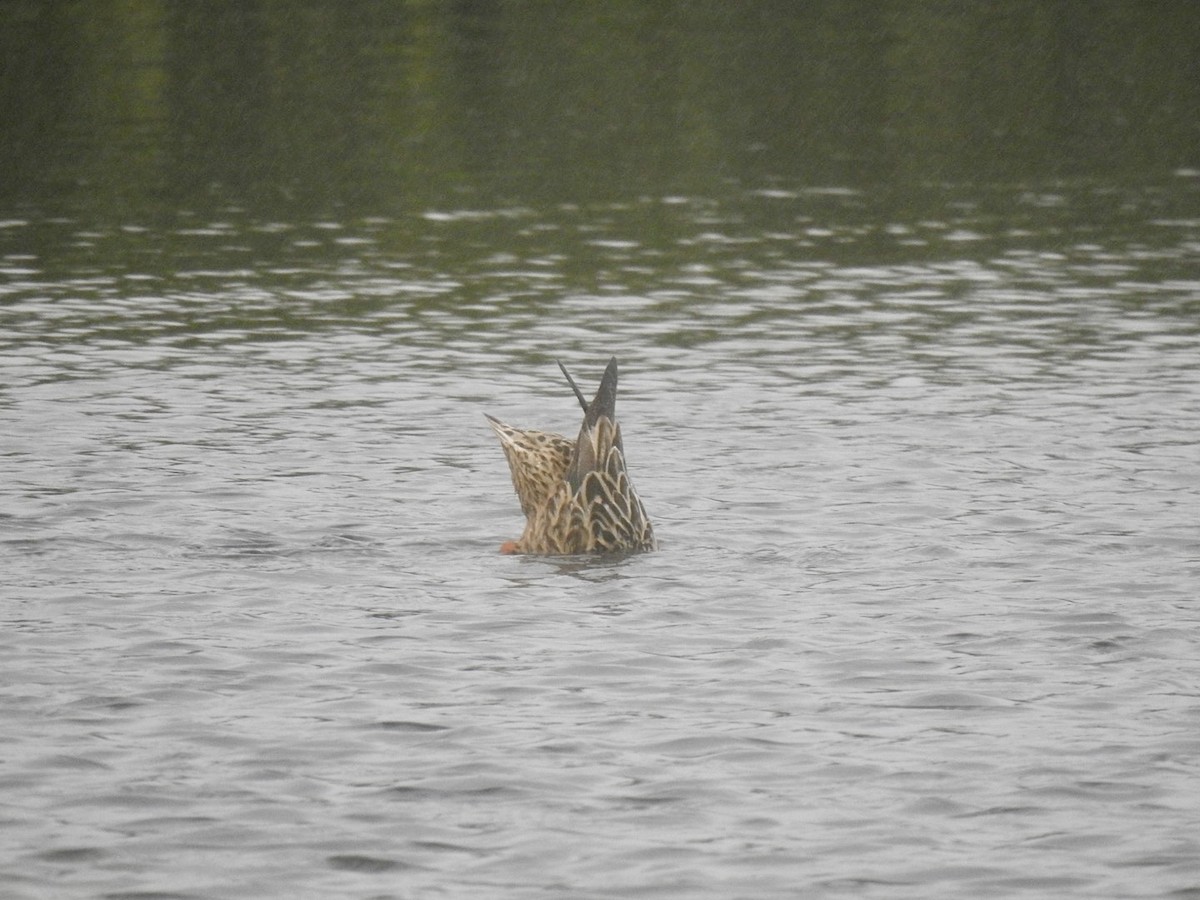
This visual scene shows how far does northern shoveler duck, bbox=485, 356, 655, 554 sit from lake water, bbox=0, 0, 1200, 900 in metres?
0.32

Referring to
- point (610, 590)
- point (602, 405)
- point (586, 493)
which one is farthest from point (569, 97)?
point (610, 590)

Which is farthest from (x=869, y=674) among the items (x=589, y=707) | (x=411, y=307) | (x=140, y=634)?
(x=411, y=307)

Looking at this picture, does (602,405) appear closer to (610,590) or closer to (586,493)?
(586,493)

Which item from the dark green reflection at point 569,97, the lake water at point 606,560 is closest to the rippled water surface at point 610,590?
the lake water at point 606,560

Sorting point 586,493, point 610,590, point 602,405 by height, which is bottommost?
point 610,590

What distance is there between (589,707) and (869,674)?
1689 millimetres

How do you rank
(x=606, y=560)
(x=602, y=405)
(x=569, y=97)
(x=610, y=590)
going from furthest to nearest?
(x=569, y=97)
(x=606, y=560)
(x=602, y=405)
(x=610, y=590)

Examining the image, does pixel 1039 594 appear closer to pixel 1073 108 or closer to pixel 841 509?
pixel 841 509

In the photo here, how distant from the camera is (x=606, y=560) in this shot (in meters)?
14.5

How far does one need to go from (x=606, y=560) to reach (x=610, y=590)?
0.82 m

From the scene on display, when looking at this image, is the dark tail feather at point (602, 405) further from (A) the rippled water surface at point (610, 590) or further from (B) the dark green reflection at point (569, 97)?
(B) the dark green reflection at point (569, 97)

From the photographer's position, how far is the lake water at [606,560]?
31.0ft

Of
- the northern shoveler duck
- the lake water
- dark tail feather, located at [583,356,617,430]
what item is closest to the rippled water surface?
the lake water

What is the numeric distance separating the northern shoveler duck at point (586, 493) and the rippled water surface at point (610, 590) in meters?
0.23
